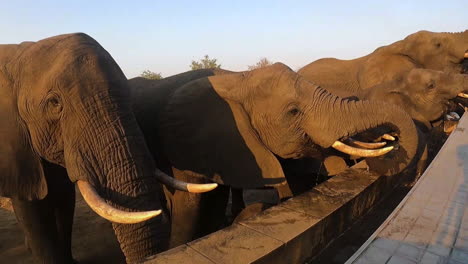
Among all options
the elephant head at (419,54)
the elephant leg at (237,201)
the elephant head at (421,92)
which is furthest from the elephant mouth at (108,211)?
the elephant head at (419,54)

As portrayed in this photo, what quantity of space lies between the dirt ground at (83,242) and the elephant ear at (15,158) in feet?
6.19

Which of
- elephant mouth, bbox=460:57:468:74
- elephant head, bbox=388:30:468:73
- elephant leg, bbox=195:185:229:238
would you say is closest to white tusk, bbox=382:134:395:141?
elephant leg, bbox=195:185:229:238

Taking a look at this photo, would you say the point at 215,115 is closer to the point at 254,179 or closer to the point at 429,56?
the point at 254,179

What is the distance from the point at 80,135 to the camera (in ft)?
7.00

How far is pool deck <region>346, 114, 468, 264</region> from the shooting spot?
1.88 meters

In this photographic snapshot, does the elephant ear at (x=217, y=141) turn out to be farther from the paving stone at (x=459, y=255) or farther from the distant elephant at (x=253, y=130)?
the paving stone at (x=459, y=255)

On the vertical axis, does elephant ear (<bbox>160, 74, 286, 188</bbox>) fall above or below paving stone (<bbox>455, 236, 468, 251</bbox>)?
above

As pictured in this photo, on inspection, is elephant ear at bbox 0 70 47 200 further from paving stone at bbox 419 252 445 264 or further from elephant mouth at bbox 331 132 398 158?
paving stone at bbox 419 252 445 264

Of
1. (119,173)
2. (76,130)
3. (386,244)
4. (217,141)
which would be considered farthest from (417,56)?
(76,130)

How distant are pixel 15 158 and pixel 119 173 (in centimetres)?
91

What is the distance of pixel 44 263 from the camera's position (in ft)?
10.1

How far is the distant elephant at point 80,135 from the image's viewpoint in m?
2.10

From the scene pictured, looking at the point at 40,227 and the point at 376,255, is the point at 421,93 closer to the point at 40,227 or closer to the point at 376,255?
the point at 376,255

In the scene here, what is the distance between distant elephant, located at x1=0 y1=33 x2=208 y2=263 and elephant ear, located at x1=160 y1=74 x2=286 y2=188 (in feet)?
2.58
